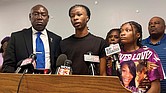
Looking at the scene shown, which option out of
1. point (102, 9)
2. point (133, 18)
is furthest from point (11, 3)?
point (133, 18)

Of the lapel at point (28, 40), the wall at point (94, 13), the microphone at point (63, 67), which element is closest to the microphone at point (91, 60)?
the microphone at point (63, 67)

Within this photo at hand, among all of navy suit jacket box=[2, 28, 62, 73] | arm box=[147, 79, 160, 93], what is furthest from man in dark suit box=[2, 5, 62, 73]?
arm box=[147, 79, 160, 93]

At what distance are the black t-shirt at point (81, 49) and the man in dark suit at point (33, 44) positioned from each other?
112mm

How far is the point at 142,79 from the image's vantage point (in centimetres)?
180

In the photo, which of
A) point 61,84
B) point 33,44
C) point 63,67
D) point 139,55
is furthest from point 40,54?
point 61,84

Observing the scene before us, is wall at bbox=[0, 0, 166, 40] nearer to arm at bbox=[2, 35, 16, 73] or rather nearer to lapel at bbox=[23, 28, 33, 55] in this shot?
→ lapel at bbox=[23, 28, 33, 55]

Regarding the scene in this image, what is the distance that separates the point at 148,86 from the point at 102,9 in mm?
2641

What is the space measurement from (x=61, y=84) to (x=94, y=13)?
319 cm

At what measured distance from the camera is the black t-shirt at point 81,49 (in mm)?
1989

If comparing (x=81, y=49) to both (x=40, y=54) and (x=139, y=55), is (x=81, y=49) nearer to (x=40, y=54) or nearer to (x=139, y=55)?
(x=40, y=54)

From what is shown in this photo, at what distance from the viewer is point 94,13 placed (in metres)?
Answer: 4.29

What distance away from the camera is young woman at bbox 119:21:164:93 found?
1.77 meters

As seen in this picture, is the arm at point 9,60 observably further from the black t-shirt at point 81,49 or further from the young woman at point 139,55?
the young woman at point 139,55

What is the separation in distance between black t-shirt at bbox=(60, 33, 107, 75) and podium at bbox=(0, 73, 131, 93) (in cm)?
73
